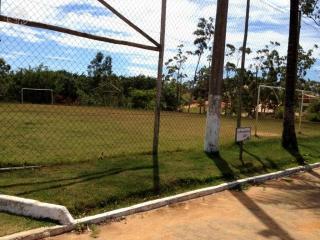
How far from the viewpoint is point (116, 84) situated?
9.46m

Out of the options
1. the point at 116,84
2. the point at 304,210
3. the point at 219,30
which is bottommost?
the point at 304,210

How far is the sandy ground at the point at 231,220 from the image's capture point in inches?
233

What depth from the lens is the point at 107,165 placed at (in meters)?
8.62

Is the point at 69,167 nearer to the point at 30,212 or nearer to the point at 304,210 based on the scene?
the point at 30,212

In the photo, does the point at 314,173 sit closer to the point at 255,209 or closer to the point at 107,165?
the point at 255,209

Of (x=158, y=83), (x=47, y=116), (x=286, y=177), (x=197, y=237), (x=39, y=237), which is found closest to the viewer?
(x=39, y=237)

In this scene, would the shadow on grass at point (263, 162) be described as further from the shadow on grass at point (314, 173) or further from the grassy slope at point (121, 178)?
the shadow on grass at point (314, 173)

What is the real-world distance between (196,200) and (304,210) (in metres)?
1.53

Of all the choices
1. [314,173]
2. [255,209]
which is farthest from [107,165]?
[314,173]

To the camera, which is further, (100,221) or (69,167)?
(69,167)

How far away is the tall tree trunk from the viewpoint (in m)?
13.1

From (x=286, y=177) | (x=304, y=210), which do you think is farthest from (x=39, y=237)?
(x=286, y=177)

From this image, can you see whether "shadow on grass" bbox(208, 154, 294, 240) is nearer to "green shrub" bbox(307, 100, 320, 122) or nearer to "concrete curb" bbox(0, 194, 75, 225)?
"concrete curb" bbox(0, 194, 75, 225)

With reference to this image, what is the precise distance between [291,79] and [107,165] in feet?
21.0
